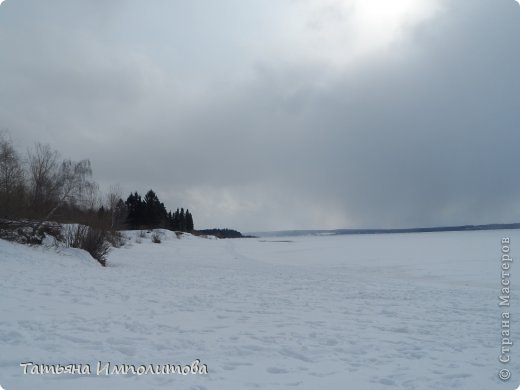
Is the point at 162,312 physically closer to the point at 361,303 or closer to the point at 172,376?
the point at 172,376

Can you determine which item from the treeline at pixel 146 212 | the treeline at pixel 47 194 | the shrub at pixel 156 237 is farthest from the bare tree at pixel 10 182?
the treeline at pixel 146 212

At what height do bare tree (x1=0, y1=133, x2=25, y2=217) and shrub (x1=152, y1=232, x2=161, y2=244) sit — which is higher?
bare tree (x1=0, y1=133, x2=25, y2=217)

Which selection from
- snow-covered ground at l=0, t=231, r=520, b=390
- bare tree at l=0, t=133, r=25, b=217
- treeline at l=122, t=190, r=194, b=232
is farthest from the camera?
treeline at l=122, t=190, r=194, b=232

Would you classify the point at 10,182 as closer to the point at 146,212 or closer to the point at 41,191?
the point at 41,191

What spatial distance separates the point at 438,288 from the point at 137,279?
11.0 meters

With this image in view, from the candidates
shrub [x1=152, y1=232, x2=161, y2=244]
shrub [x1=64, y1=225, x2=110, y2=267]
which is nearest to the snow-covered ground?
shrub [x1=64, y1=225, x2=110, y2=267]

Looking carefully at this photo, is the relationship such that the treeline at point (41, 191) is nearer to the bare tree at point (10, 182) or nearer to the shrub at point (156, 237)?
the bare tree at point (10, 182)

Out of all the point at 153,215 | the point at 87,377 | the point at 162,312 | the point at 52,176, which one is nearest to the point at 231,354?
the point at 87,377

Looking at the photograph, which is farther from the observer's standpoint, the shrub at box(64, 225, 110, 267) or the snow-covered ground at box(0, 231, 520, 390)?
the shrub at box(64, 225, 110, 267)

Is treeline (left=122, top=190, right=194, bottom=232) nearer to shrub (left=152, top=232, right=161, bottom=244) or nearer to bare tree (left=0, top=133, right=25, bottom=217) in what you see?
shrub (left=152, top=232, right=161, bottom=244)

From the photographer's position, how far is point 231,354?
18.3 ft

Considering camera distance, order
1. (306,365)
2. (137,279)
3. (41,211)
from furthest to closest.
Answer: (41,211) → (137,279) → (306,365)

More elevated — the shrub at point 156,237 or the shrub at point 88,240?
the shrub at point 88,240

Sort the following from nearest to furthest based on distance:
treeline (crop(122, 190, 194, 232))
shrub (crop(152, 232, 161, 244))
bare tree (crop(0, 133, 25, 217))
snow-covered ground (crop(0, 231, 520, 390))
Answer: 1. snow-covered ground (crop(0, 231, 520, 390))
2. bare tree (crop(0, 133, 25, 217))
3. shrub (crop(152, 232, 161, 244))
4. treeline (crop(122, 190, 194, 232))
